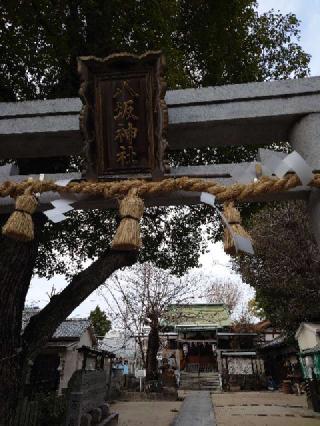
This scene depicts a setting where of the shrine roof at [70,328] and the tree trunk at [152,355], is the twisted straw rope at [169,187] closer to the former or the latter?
the shrine roof at [70,328]

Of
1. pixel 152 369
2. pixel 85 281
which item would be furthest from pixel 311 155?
pixel 152 369

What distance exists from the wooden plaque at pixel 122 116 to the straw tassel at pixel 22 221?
55cm

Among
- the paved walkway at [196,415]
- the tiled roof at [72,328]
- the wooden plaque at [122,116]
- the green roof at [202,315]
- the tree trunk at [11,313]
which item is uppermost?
the green roof at [202,315]

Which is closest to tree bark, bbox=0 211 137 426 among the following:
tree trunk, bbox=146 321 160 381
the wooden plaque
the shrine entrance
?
the wooden plaque

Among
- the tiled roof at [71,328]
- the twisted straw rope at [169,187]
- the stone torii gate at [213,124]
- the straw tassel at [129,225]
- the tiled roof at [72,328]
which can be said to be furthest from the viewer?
the tiled roof at [72,328]

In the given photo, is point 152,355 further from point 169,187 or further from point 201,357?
point 169,187

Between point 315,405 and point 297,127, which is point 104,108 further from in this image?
point 315,405

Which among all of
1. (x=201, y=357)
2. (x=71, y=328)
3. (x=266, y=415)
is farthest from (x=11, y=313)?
(x=201, y=357)

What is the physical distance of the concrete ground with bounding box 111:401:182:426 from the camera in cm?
1098

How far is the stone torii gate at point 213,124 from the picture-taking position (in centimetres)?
272

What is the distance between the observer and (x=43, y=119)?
10.0 feet

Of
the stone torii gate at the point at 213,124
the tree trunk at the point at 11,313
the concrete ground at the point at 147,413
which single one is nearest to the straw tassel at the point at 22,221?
the stone torii gate at the point at 213,124

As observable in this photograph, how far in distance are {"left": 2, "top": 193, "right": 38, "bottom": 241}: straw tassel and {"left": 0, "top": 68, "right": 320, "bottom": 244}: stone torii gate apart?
0.23 metres

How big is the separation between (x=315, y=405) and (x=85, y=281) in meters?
11.3
